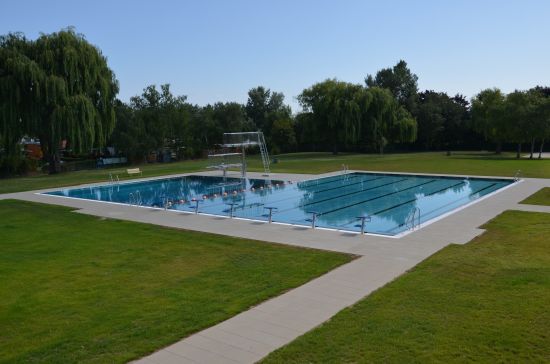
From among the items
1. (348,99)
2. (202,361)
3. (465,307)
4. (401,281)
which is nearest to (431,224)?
(401,281)

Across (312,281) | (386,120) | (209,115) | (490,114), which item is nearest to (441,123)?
(386,120)

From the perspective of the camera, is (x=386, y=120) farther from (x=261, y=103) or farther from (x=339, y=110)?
(x=261, y=103)

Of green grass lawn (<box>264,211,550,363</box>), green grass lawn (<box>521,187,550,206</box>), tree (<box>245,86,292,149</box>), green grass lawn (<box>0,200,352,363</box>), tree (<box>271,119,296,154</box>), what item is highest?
tree (<box>245,86,292,149</box>)

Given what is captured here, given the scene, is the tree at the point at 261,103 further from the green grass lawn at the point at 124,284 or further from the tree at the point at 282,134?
the green grass lawn at the point at 124,284

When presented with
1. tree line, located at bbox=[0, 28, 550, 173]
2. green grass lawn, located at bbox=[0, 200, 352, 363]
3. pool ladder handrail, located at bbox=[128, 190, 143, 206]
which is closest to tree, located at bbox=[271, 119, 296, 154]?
tree line, located at bbox=[0, 28, 550, 173]

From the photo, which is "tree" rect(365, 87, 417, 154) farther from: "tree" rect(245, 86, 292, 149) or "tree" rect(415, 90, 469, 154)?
"tree" rect(245, 86, 292, 149)

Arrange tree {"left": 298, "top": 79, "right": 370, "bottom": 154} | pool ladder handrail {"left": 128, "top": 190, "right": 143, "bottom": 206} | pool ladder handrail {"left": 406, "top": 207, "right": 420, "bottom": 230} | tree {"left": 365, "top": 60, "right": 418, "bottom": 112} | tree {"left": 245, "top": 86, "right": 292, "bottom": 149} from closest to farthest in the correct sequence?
pool ladder handrail {"left": 406, "top": 207, "right": 420, "bottom": 230}
pool ladder handrail {"left": 128, "top": 190, "right": 143, "bottom": 206}
tree {"left": 298, "top": 79, "right": 370, "bottom": 154}
tree {"left": 365, "top": 60, "right": 418, "bottom": 112}
tree {"left": 245, "top": 86, "right": 292, "bottom": 149}

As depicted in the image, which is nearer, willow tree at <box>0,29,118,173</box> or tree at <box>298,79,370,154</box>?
willow tree at <box>0,29,118,173</box>

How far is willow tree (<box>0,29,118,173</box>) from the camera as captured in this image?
2588 centimetres

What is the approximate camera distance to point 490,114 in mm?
37469

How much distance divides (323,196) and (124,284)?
13.1 meters

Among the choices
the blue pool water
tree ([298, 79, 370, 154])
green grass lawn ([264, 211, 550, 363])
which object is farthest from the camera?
tree ([298, 79, 370, 154])

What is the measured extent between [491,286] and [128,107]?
38.1m

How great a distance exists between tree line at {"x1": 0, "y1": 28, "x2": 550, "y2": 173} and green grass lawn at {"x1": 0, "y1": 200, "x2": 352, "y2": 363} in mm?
16672
